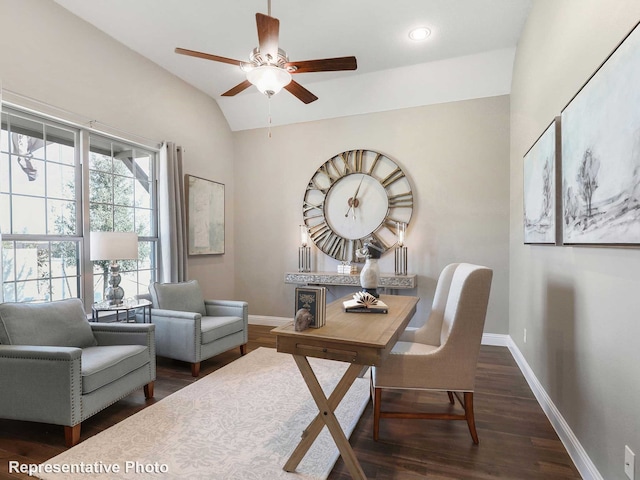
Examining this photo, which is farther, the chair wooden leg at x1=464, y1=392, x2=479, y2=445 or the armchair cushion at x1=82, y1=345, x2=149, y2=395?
the armchair cushion at x1=82, y1=345, x2=149, y2=395

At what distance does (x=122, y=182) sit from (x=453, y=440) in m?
3.87

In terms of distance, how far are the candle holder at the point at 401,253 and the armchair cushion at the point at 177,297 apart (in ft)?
7.81

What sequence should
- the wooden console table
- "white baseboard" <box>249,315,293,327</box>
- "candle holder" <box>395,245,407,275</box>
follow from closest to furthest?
the wooden console table → "candle holder" <box>395,245,407,275</box> → "white baseboard" <box>249,315,293,327</box>

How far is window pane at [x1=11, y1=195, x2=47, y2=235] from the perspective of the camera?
2.79 m

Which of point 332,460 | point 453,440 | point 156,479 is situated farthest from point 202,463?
point 453,440

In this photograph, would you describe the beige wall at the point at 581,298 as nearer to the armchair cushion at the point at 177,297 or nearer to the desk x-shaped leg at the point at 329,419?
the desk x-shaped leg at the point at 329,419

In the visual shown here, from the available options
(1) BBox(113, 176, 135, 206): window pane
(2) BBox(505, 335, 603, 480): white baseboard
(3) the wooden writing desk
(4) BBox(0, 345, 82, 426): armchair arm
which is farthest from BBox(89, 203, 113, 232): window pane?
(2) BBox(505, 335, 603, 480): white baseboard

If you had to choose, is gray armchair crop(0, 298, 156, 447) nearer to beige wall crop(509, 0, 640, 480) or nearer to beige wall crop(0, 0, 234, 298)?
beige wall crop(0, 0, 234, 298)

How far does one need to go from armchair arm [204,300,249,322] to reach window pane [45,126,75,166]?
6.37ft

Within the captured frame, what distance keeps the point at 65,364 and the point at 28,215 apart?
158cm

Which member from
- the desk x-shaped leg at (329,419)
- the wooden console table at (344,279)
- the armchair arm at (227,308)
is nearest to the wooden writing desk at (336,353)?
the desk x-shaped leg at (329,419)

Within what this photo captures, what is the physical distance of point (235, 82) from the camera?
4379mm

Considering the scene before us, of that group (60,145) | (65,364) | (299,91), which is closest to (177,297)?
(65,364)

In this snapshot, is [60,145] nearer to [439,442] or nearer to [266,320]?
[266,320]
